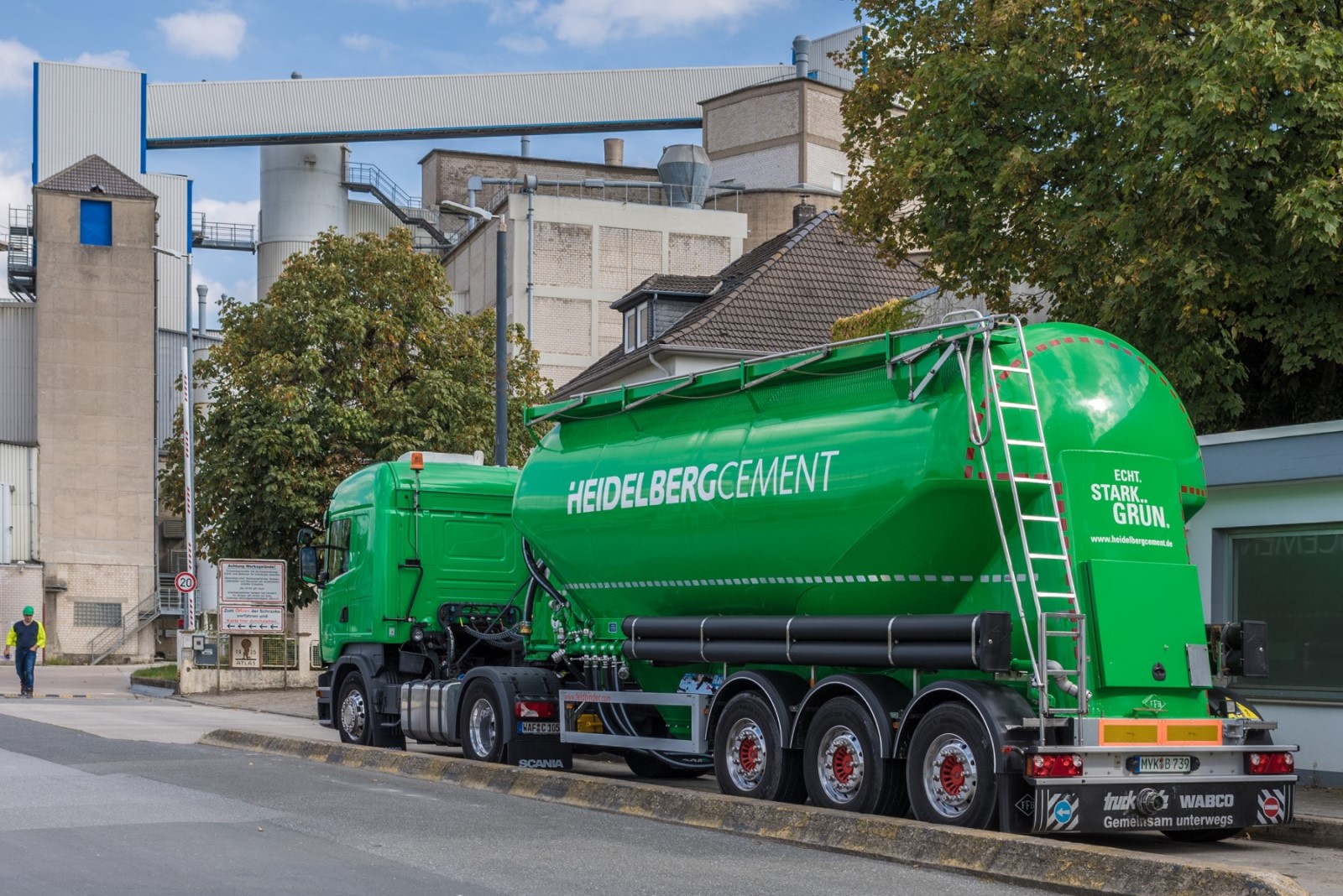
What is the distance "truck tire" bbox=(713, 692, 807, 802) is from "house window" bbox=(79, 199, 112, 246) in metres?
52.8

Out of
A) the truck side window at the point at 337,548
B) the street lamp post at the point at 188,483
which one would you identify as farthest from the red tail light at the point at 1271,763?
the street lamp post at the point at 188,483

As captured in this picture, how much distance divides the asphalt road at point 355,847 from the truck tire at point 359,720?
12.7 ft

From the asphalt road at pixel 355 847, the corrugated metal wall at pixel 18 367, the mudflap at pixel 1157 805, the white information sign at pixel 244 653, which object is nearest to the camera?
the asphalt road at pixel 355 847

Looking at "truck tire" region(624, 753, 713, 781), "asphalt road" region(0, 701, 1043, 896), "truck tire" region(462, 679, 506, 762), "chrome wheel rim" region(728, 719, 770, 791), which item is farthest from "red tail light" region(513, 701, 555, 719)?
Answer: "chrome wheel rim" region(728, 719, 770, 791)

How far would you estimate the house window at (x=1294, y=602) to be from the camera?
47.6 feet

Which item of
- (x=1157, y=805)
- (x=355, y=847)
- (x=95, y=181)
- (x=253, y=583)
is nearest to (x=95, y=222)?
(x=95, y=181)

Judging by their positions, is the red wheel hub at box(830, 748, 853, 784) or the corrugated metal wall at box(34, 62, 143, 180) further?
the corrugated metal wall at box(34, 62, 143, 180)

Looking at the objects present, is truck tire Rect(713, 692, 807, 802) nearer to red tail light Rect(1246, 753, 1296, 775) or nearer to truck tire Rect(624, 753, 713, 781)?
red tail light Rect(1246, 753, 1296, 775)

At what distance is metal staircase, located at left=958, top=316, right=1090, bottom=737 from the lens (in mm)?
10836

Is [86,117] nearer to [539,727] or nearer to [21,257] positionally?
[21,257]

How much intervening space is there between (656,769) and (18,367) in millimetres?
51766

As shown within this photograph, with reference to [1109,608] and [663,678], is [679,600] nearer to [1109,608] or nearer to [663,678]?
[663,678]

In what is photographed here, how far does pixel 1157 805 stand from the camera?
34.5 feet

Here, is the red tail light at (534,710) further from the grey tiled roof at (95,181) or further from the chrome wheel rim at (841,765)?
the grey tiled roof at (95,181)
